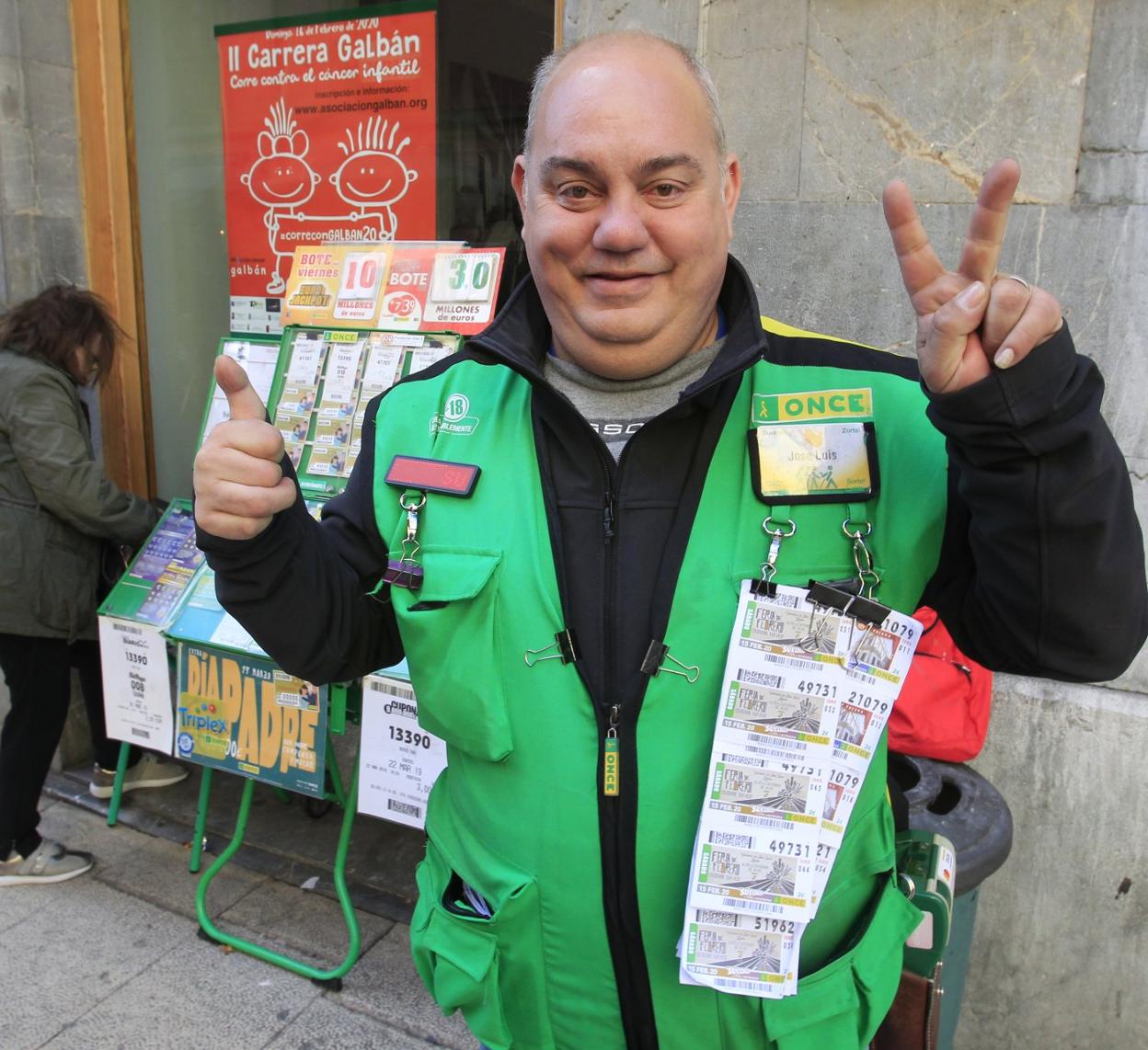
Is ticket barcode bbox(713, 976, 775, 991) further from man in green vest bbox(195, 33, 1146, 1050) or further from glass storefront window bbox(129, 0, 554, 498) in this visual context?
glass storefront window bbox(129, 0, 554, 498)

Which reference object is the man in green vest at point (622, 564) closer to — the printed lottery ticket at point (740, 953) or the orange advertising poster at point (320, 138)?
the printed lottery ticket at point (740, 953)

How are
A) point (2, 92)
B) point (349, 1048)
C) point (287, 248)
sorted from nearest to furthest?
point (349, 1048) < point (2, 92) < point (287, 248)

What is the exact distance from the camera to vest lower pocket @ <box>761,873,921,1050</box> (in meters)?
1.32

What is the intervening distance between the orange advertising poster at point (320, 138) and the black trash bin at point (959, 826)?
8.75ft

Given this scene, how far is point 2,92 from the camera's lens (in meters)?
3.79

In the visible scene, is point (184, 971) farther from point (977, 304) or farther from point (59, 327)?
point (977, 304)

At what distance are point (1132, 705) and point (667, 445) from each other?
1.75 meters

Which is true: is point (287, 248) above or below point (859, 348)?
above

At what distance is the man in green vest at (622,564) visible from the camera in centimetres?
131

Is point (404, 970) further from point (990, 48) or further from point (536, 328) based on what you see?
point (990, 48)

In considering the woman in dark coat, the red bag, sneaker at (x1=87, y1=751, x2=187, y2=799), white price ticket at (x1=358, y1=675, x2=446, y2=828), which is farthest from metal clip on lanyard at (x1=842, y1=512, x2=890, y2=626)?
sneaker at (x1=87, y1=751, x2=187, y2=799)

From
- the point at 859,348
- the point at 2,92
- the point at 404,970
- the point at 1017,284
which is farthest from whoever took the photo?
the point at 2,92

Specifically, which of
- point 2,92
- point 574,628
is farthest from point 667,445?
point 2,92

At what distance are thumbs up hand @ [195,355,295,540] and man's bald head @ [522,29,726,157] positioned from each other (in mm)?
572
